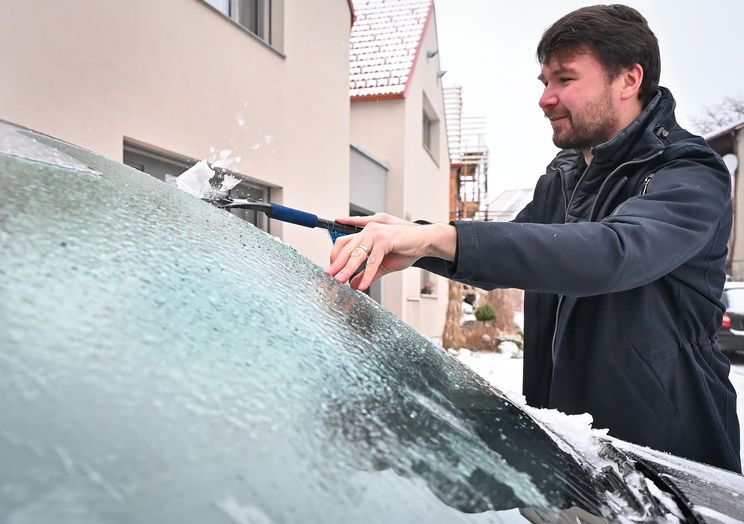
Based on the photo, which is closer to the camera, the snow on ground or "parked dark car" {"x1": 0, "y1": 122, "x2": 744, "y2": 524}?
"parked dark car" {"x1": 0, "y1": 122, "x2": 744, "y2": 524}

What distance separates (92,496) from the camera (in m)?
0.44

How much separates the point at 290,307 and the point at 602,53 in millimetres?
1332

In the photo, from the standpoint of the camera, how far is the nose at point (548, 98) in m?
1.74

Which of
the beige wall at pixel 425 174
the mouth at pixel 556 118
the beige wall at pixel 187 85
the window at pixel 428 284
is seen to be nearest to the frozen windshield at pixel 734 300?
the beige wall at pixel 425 174

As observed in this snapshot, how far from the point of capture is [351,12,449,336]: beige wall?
8.90 metres

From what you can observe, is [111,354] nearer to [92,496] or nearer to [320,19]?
[92,496]

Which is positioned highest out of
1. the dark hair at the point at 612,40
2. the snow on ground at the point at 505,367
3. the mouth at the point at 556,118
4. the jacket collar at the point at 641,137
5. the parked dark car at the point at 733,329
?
the dark hair at the point at 612,40

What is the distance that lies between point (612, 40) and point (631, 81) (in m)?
0.14

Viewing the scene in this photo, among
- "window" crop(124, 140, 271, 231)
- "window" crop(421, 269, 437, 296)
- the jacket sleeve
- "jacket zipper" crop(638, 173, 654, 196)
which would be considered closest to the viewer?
the jacket sleeve

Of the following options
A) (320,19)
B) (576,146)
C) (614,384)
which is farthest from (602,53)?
(320,19)

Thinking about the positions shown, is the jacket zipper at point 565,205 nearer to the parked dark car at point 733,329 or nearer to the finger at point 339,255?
the finger at point 339,255

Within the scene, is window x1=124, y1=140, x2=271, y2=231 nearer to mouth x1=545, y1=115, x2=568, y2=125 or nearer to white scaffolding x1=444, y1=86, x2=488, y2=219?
mouth x1=545, y1=115, x2=568, y2=125

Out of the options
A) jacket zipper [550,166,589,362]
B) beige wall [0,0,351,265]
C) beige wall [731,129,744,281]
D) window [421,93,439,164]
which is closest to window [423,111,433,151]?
window [421,93,439,164]

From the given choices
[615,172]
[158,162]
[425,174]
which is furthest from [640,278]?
[425,174]
